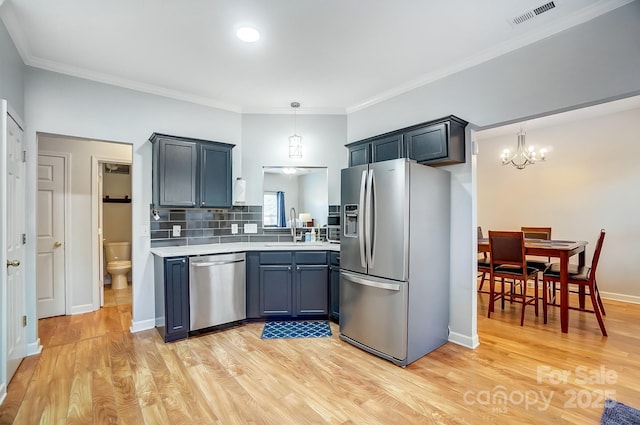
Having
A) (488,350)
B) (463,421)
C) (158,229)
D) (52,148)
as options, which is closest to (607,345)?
(488,350)

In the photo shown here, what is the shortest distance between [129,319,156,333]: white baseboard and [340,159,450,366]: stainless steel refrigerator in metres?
2.19

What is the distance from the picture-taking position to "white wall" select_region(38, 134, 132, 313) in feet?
12.9

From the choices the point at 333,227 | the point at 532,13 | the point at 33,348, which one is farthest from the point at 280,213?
the point at 532,13

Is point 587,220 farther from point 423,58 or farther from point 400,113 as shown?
point 423,58

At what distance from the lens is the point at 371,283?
2.82m

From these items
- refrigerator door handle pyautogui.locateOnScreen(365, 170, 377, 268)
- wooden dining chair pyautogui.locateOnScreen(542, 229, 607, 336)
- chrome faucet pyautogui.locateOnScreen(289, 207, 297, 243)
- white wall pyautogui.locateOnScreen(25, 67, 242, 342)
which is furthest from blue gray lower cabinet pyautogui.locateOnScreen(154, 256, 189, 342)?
wooden dining chair pyautogui.locateOnScreen(542, 229, 607, 336)

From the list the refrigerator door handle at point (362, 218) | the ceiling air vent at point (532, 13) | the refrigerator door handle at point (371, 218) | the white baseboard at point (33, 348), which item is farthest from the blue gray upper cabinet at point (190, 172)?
the ceiling air vent at point (532, 13)

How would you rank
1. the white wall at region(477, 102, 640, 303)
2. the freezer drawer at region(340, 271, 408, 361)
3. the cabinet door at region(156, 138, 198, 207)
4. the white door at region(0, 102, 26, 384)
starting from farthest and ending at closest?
the white wall at region(477, 102, 640, 303) < the cabinet door at region(156, 138, 198, 207) < the freezer drawer at region(340, 271, 408, 361) < the white door at region(0, 102, 26, 384)

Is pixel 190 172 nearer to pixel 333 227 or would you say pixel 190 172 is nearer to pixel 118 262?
pixel 333 227

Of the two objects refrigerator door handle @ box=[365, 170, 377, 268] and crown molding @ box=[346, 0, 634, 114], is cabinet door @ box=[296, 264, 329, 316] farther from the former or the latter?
crown molding @ box=[346, 0, 634, 114]

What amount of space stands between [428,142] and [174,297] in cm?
299

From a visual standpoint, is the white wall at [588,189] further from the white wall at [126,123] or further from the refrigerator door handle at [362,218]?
the white wall at [126,123]

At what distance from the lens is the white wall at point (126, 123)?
9.39ft

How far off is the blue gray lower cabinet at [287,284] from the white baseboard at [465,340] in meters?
1.40
